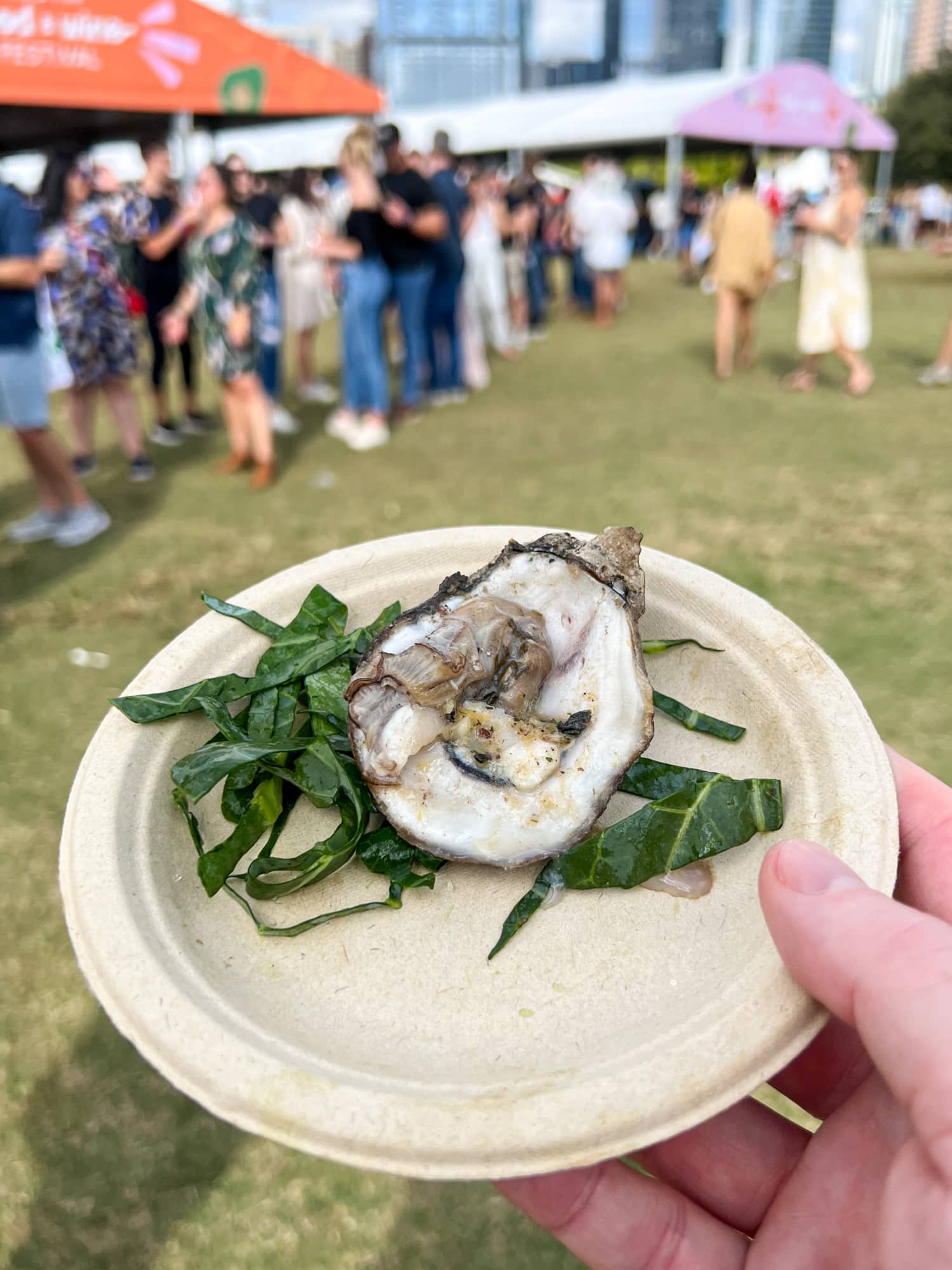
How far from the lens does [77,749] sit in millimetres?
3354

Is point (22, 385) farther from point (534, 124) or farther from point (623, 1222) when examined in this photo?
point (534, 124)

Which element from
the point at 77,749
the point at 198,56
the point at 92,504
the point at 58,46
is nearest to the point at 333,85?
the point at 198,56

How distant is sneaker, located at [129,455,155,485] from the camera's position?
20.4 feet

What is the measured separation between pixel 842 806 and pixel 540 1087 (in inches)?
23.8

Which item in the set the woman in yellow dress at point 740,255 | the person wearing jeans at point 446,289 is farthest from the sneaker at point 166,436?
the woman in yellow dress at point 740,255

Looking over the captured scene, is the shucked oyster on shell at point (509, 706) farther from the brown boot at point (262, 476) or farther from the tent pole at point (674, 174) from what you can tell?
the tent pole at point (674, 174)

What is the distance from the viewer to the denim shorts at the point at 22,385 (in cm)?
440

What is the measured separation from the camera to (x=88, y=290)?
5.47m

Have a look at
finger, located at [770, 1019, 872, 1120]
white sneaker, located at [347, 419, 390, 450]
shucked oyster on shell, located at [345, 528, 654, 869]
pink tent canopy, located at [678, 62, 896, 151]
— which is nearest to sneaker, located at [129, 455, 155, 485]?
white sneaker, located at [347, 419, 390, 450]

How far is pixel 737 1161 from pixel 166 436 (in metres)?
6.96

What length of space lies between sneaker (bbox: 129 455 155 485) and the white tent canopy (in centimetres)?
1258

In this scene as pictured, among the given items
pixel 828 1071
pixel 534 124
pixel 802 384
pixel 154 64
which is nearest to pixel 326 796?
pixel 828 1071

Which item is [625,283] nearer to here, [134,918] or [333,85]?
[333,85]

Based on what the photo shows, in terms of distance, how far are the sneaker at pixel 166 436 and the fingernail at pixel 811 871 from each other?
272 inches
